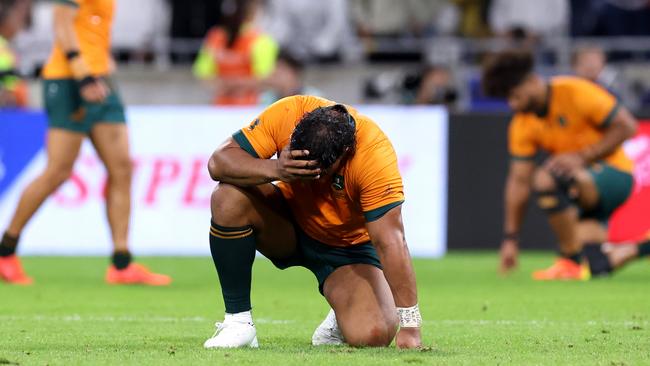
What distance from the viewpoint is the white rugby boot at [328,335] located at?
20.5ft

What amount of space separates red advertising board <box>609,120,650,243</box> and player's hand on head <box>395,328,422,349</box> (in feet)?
24.8

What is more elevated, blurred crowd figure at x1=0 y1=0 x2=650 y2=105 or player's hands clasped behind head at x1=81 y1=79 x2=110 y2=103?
player's hands clasped behind head at x1=81 y1=79 x2=110 y2=103

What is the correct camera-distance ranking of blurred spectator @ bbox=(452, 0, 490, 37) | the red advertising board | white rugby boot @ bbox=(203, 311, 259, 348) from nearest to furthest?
white rugby boot @ bbox=(203, 311, 259, 348), the red advertising board, blurred spectator @ bbox=(452, 0, 490, 37)

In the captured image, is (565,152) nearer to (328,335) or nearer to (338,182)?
(328,335)

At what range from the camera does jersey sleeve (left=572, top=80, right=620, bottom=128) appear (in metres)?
10.2

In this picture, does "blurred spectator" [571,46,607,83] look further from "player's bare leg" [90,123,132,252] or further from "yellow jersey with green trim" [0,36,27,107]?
"player's bare leg" [90,123,132,252]

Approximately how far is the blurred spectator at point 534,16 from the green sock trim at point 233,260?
1119 cm

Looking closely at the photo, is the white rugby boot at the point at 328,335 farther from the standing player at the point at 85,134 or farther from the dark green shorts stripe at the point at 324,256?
the standing player at the point at 85,134

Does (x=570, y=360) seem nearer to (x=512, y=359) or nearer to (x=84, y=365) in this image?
(x=512, y=359)

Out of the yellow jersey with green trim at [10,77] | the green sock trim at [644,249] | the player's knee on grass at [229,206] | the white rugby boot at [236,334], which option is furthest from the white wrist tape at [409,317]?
the yellow jersey with green trim at [10,77]

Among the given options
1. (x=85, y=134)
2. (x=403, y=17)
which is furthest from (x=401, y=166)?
(x=403, y=17)

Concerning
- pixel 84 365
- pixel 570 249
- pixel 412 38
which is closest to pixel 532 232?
pixel 570 249

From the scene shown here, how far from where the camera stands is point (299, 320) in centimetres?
744

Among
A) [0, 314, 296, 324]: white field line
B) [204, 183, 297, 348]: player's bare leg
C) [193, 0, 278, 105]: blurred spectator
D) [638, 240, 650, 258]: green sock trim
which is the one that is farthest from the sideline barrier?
[204, 183, 297, 348]: player's bare leg
